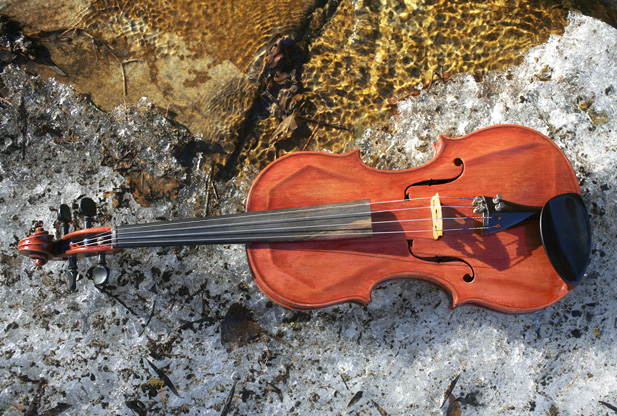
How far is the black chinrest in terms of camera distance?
2.49 metres

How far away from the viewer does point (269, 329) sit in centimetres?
Answer: 313

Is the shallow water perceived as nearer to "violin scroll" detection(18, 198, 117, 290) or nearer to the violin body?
the violin body

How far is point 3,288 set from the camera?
3115 millimetres

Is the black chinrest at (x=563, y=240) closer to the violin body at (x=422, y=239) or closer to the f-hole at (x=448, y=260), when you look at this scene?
the violin body at (x=422, y=239)

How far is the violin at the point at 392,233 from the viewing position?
8.11 ft

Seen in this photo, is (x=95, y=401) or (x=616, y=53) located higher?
(x=616, y=53)

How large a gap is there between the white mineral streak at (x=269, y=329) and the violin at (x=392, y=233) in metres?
0.66

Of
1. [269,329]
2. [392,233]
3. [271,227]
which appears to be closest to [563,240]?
[392,233]

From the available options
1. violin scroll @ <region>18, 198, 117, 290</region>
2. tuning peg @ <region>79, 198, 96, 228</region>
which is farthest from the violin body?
tuning peg @ <region>79, 198, 96, 228</region>

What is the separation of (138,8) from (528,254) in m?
3.28

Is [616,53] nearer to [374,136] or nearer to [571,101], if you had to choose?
[571,101]

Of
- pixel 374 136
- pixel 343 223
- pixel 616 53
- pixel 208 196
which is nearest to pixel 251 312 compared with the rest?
pixel 208 196

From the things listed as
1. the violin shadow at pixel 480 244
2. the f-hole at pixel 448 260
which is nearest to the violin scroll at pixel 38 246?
the f-hole at pixel 448 260

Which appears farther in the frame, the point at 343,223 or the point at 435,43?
the point at 435,43
